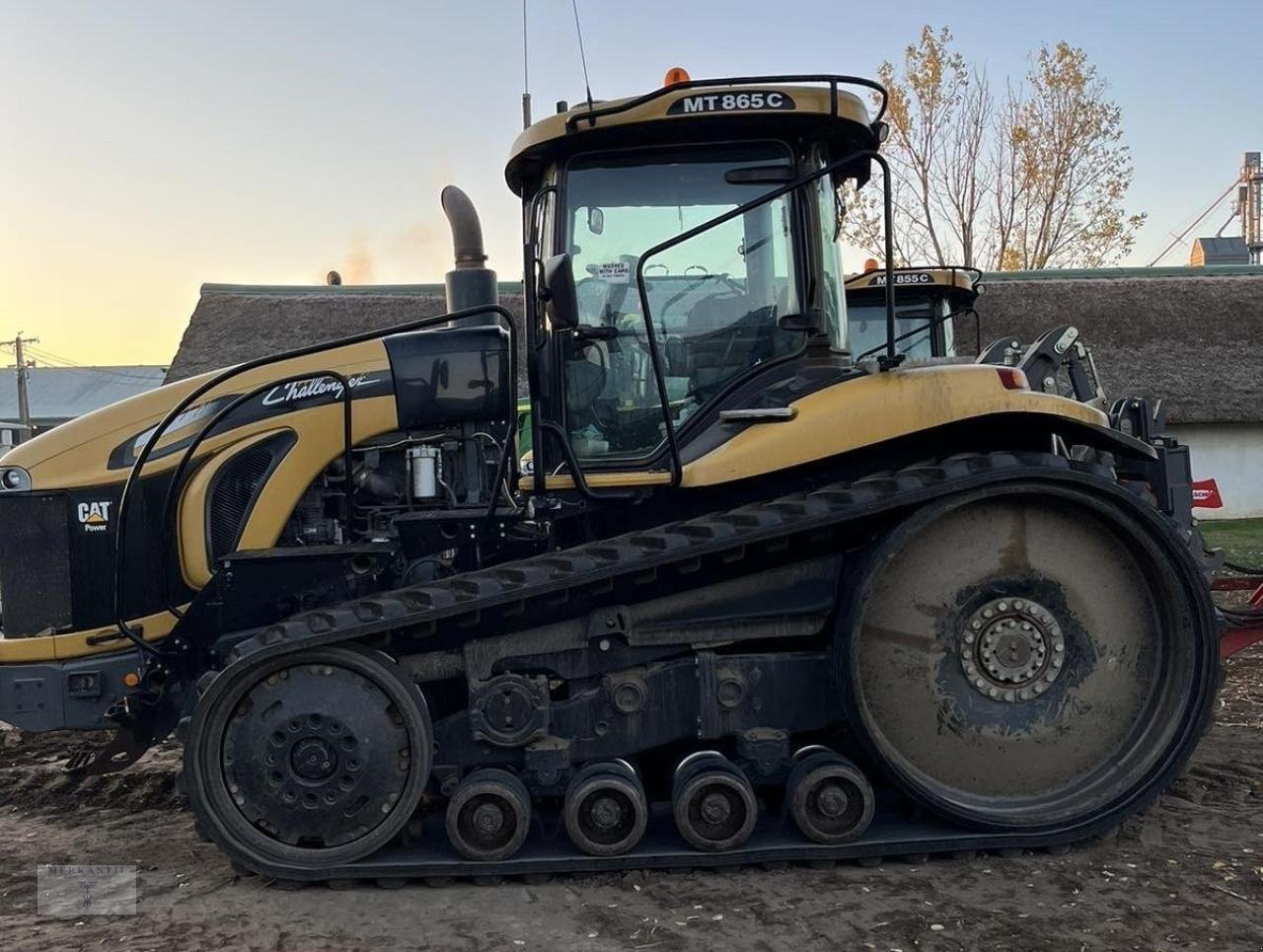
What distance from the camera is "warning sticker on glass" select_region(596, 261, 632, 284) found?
170 inches

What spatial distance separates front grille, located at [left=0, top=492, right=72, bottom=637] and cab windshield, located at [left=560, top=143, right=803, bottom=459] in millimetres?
2372

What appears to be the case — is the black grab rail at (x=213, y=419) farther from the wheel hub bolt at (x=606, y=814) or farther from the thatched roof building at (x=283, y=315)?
the thatched roof building at (x=283, y=315)

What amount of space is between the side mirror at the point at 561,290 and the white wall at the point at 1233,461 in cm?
2108

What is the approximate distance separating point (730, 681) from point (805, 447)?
98 cm

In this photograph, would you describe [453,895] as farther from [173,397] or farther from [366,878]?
[173,397]

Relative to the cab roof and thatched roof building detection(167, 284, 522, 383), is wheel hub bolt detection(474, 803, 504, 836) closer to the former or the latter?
the cab roof

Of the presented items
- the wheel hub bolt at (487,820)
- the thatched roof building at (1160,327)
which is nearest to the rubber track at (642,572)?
the wheel hub bolt at (487,820)

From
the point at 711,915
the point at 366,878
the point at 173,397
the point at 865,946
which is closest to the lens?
the point at 865,946

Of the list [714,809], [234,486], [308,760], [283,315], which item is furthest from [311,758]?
[283,315]

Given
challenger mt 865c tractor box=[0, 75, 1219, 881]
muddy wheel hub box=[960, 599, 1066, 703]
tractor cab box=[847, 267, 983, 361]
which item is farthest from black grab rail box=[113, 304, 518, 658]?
tractor cab box=[847, 267, 983, 361]

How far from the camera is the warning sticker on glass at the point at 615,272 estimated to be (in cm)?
432

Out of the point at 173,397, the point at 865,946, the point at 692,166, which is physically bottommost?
the point at 865,946

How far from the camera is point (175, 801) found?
16.3 ft

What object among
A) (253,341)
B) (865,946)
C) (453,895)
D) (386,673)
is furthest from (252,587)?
(253,341)
